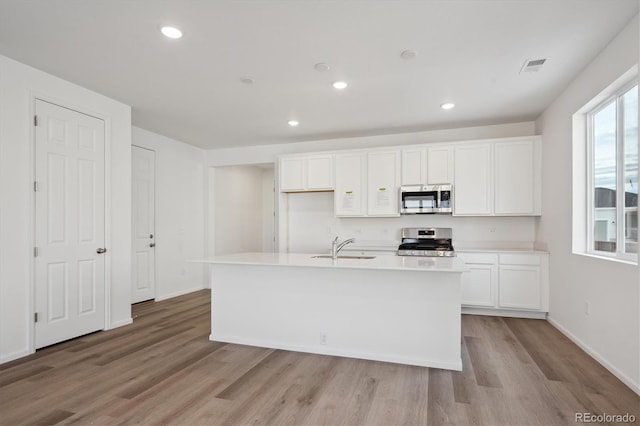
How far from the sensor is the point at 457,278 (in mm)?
2873

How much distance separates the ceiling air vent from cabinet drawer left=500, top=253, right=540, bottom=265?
2.26 m

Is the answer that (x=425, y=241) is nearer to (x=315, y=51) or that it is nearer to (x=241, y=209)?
(x=315, y=51)

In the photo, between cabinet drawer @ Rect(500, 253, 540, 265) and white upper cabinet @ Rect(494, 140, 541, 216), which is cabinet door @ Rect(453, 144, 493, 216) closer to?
white upper cabinet @ Rect(494, 140, 541, 216)

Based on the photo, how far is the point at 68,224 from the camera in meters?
3.52

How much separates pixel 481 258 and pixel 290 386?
313 centimetres

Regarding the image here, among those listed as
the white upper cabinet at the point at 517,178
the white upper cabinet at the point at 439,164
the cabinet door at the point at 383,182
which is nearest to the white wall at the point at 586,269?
the white upper cabinet at the point at 517,178

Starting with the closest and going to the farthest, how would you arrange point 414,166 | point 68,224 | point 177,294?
point 68,224 < point 414,166 < point 177,294

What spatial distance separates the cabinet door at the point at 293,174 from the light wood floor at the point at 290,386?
280 cm

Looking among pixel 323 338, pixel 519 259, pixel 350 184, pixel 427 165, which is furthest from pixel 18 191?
pixel 519 259

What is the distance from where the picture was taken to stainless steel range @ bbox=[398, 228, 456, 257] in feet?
16.2

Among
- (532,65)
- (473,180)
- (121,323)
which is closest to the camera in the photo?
(532,65)

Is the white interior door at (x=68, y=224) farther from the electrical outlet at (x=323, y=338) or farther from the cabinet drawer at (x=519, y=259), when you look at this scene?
the cabinet drawer at (x=519, y=259)

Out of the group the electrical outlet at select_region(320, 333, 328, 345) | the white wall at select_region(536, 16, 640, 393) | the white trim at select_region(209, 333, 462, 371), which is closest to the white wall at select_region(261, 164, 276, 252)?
the white trim at select_region(209, 333, 462, 371)

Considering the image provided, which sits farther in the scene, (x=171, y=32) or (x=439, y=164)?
(x=439, y=164)
